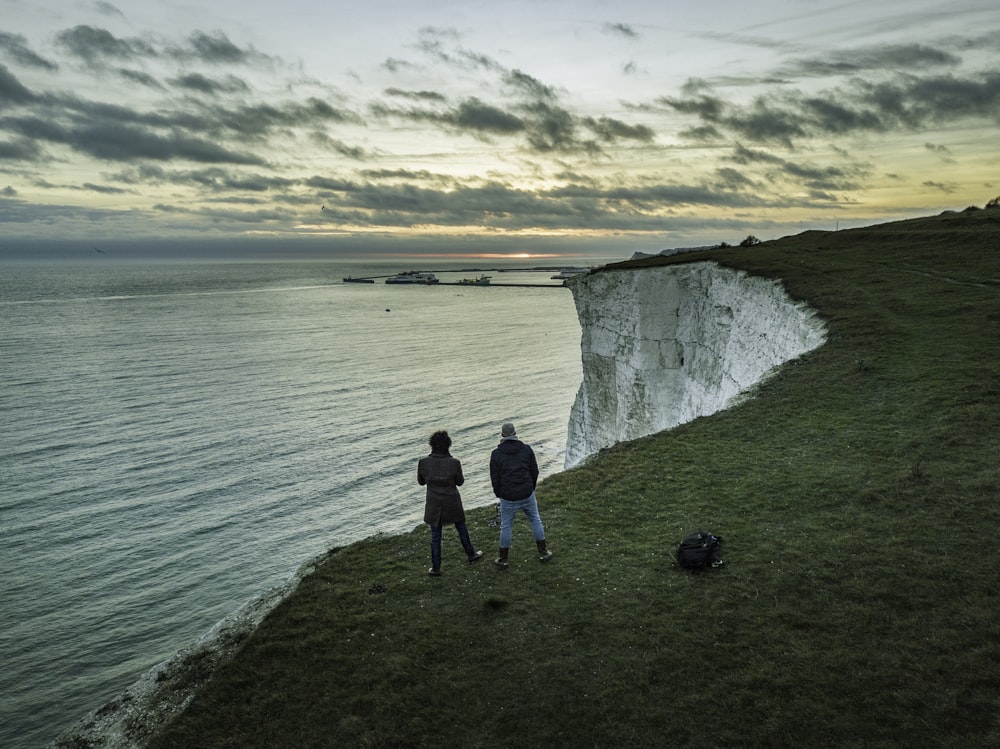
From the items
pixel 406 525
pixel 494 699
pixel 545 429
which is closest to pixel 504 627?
pixel 494 699

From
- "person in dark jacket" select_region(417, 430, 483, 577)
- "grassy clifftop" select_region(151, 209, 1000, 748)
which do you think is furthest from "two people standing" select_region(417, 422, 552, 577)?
"grassy clifftop" select_region(151, 209, 1000, 748)

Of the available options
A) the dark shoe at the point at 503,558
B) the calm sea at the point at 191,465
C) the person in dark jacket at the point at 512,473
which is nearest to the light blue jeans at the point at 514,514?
the person in dark jacket at the point at 512,473

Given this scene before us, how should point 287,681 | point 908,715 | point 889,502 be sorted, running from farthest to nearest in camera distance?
point 889,502 → point 287,681 → point 908,715

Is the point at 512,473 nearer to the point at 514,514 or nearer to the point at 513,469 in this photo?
the point at 513,469

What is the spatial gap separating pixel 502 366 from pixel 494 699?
6950 cm

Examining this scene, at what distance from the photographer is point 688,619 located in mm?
9719

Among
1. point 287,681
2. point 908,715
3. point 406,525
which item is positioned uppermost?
point 908,715

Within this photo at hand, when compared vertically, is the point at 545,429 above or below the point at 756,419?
below

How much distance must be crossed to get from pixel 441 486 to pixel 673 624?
4877 mm

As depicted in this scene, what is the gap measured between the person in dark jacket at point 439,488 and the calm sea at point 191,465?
4.86ft

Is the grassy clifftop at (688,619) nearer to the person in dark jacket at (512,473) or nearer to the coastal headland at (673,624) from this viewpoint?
the coastal headland at (673,624)

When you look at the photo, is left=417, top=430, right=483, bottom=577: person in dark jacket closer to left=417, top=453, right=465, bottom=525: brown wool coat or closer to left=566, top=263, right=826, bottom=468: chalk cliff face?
left=417, top=453, right=465, bottom=525: brown wool coat

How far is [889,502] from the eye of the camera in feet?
41.5

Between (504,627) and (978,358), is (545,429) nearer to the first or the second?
(978,358)
